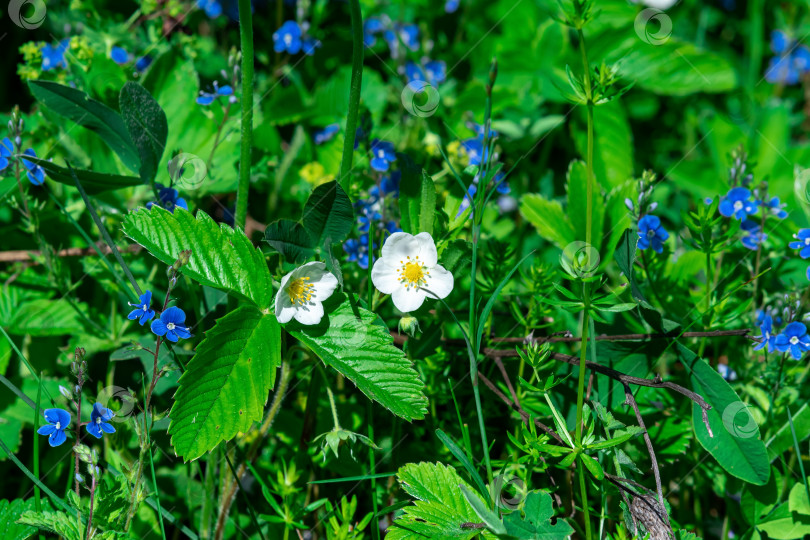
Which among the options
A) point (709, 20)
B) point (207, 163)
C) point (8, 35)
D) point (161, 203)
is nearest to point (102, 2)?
point (8, 35)

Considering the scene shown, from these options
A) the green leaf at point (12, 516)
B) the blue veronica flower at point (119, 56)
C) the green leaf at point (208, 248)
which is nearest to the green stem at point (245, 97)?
the green leaf at point (208, 248)

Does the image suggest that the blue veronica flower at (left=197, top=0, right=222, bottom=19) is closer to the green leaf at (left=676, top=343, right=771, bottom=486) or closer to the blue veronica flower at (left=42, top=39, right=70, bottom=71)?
the blue veronica flower at (left=42, top=39, right=70, bottom=71)

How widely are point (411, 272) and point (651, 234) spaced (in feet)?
2.31

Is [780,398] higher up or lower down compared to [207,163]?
lower down

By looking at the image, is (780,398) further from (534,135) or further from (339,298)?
(534,135)

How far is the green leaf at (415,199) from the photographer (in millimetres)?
1776

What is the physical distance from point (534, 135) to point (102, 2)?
195 centimetres

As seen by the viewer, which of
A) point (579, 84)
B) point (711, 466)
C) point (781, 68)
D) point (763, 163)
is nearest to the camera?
point (579, 84)

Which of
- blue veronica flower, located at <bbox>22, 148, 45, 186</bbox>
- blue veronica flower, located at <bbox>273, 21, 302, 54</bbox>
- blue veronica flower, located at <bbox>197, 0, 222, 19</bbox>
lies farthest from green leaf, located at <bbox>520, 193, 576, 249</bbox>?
blue veronica flower, located at <bbox>197, 0, 222, 19</bbox>

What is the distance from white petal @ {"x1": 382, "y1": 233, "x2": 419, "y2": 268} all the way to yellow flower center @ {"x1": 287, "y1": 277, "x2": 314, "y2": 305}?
0.20 m

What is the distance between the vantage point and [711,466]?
6.65 ft

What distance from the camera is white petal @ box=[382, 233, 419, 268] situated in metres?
1.72

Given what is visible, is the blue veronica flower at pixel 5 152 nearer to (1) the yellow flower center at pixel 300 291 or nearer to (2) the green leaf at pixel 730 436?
(1) the yellow flower center at pixel 300 291

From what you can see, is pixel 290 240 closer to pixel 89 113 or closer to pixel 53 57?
pixel 89 113
